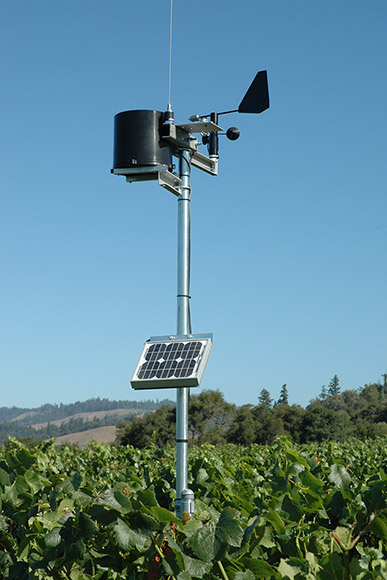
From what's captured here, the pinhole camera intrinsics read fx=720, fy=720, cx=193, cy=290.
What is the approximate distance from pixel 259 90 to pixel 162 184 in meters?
1.12

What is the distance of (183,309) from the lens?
157 inches

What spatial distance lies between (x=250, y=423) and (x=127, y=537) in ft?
185

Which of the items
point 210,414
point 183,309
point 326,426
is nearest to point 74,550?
point 183,309

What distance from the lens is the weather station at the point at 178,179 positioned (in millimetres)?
3596

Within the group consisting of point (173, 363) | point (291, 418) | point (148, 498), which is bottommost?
point (148, 498)

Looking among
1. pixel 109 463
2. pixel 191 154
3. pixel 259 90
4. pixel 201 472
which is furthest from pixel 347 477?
pixel 109 463

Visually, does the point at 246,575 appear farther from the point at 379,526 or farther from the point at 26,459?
the point at 26,459

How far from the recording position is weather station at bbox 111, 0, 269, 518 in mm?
3596

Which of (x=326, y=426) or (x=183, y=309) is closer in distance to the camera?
(x=183, y=309)

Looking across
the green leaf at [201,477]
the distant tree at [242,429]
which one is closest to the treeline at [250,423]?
the distant tree at [242,429]

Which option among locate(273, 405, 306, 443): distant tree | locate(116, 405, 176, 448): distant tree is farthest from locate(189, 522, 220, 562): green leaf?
locate(273, 405, 306, 443): distant tree

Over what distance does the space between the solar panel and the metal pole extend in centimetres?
17

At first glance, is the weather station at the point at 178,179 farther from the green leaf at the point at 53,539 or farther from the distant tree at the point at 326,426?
the distant tree at the point at 326,426

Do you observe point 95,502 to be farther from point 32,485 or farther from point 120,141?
point 120,141
